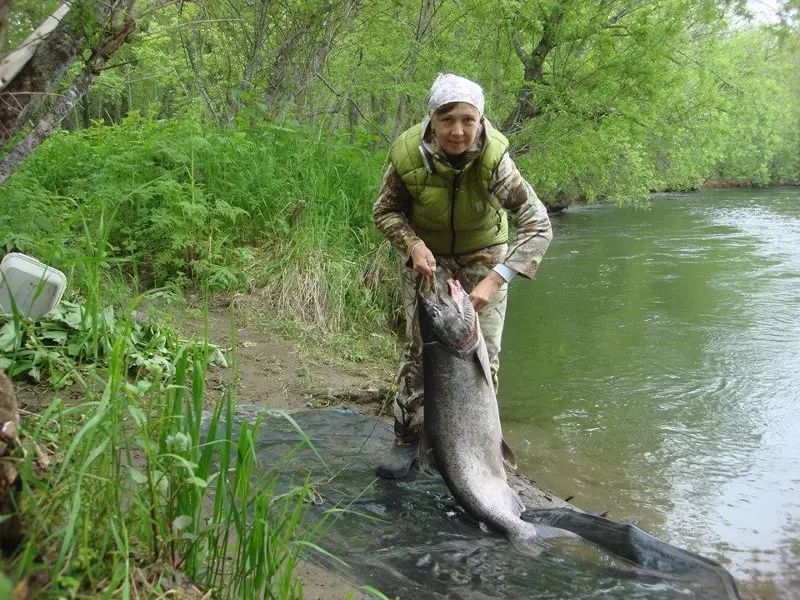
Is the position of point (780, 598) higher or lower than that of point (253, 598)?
lower

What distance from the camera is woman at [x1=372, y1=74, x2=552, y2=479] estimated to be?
3.75 meters

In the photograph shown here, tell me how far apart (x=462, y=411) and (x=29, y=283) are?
262 cm

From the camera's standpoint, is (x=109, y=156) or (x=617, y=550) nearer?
(x=617, y=550)

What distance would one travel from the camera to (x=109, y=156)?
7395 millimetres

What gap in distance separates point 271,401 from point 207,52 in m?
7.15

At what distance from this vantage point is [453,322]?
364 centimetres

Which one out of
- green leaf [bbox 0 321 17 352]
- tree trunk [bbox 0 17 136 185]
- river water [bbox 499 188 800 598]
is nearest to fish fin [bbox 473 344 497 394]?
river water [bbox 499 188 800 598]

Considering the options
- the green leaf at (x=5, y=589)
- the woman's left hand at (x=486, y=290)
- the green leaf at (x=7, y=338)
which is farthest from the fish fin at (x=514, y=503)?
the green leaf at (x=7, y=338)

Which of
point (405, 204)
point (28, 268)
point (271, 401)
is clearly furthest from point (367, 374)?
point (28, 268)

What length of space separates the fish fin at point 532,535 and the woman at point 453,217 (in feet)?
3.04

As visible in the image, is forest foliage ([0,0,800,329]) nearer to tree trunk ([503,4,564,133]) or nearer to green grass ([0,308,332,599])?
tree trunk ([503,4,564,133])

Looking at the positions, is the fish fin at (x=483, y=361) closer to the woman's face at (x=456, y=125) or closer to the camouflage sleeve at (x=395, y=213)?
the camouflage sleeve at (x=395, y=213)

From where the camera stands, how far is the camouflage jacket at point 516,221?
3.88 meters

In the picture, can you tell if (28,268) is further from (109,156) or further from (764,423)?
(764,423)
